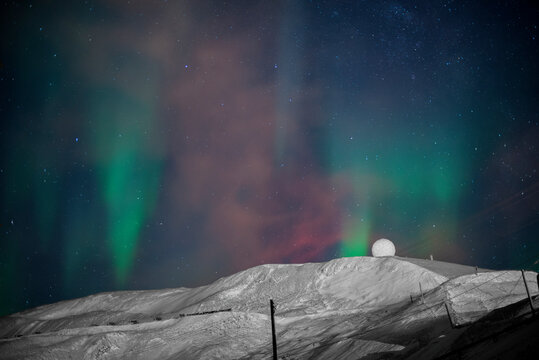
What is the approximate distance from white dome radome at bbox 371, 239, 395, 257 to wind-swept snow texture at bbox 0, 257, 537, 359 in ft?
11.7

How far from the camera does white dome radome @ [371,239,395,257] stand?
86750 mm

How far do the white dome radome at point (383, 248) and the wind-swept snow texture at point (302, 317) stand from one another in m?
3.57

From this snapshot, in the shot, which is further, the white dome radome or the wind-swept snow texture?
the white dome radome

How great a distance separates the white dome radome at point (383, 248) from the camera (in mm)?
86750

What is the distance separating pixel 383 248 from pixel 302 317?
35.2 meters

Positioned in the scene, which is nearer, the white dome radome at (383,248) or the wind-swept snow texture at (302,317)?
the wind-swept snow texture at (302,317)

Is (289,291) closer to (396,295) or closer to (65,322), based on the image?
(396,295)

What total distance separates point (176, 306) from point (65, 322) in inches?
1172

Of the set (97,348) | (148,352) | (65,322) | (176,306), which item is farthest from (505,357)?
(65,322)

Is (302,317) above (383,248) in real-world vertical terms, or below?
below

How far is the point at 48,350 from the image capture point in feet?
183

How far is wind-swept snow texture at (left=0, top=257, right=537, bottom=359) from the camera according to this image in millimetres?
38844

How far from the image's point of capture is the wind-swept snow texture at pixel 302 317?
3884 centimetres

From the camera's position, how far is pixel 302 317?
6097 cm
